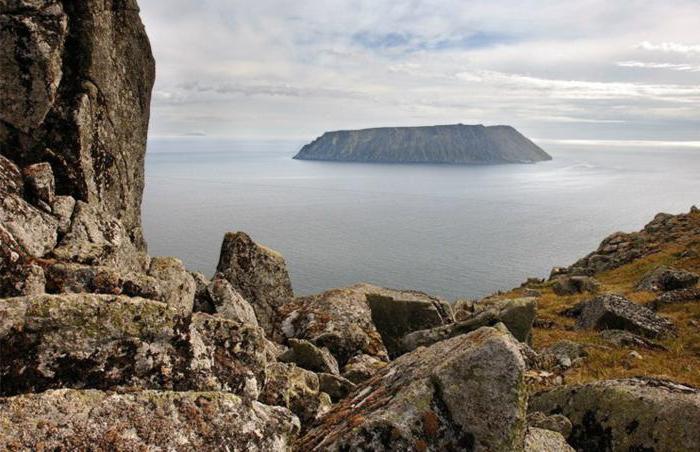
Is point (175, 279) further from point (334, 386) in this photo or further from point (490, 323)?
point (490, 323)

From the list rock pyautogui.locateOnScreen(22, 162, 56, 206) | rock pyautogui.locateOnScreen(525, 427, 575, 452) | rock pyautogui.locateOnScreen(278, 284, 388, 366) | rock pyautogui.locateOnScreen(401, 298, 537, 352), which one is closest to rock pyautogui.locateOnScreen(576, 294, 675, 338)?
rock pyautogui.locateOnScreen(401, 298, 537, 352)

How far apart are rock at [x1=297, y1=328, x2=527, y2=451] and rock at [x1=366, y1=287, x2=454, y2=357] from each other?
1244 centimetres

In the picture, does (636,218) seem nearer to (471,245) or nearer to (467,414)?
(471,245)

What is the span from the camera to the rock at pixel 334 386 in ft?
42.7

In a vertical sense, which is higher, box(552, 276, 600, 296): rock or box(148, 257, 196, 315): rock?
box(148, 257, 196, 315): rock

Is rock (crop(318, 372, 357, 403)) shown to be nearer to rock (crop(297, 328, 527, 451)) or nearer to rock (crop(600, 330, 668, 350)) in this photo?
rock (crop(297, 328, 527, 451))

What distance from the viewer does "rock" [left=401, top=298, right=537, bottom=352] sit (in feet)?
59.5

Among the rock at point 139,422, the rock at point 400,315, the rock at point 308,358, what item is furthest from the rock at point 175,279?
the rock at point 400,315

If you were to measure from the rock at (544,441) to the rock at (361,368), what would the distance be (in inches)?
232

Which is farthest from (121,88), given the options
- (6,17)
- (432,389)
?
(432,389)

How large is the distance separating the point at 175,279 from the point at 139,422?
9.88 meters

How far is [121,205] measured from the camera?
66.0ft

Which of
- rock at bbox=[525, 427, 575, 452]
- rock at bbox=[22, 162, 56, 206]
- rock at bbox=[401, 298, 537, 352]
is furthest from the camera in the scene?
rock at bbox=[401, 298, 537, 352]

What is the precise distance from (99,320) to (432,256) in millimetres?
131766
